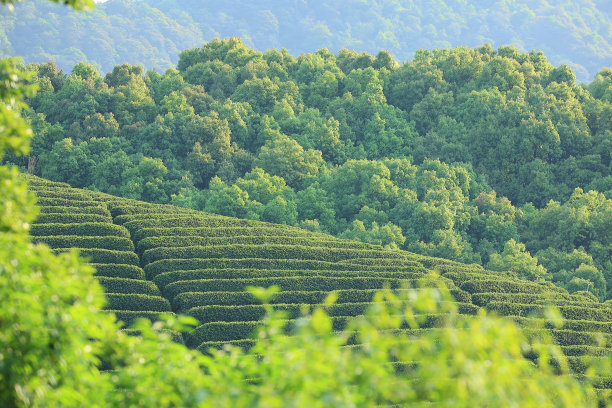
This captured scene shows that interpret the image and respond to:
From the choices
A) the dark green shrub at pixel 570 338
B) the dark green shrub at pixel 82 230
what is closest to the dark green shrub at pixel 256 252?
the dark green shrub at pixel 82 230

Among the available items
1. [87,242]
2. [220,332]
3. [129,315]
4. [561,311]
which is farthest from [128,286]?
[561,311]

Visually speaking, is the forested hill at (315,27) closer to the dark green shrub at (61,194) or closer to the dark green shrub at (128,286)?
the dark green shrub at (61,194)

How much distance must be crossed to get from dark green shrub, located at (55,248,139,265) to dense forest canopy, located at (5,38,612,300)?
15.7m

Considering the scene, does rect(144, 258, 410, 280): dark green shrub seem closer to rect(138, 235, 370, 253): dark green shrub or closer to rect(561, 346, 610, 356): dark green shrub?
rect(138, 235, 370, 253): dark green shrub

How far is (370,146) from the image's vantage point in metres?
55.1

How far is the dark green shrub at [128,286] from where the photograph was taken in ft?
85.3

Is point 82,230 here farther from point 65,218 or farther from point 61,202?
point 61,202

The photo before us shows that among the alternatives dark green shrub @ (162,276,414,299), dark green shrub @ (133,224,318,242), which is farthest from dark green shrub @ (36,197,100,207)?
dark green shrub @ (162,276,414,299)

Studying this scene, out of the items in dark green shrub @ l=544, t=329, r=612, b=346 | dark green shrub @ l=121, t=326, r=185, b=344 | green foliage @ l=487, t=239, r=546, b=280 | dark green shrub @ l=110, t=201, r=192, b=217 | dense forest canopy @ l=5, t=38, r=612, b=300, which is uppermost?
dense forest canopy @ l=5, t=38, r=612, b=300

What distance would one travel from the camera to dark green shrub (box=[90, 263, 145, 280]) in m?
26.8

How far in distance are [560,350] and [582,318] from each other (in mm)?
5126

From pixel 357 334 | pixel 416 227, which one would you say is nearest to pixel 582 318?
pixel 357 334

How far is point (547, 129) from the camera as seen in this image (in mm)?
51844

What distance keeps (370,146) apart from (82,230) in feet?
95.6
